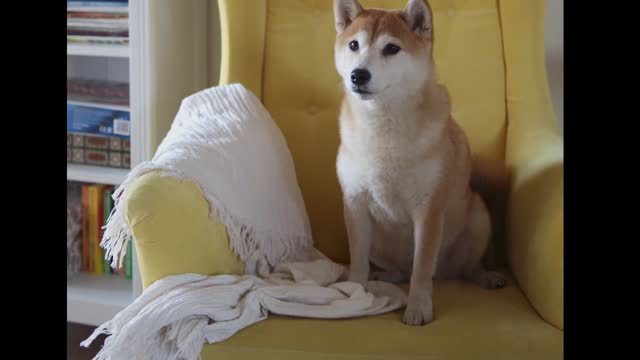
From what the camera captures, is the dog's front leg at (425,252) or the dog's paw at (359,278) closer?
the dog's front leg at (425,252)

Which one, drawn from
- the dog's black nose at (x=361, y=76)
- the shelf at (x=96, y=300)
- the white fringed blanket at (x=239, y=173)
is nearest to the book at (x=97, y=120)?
the shelf at (x=96, y=300)

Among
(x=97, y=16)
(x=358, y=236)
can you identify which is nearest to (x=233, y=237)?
(x=358, y=236)

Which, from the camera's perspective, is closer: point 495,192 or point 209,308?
point 209,308

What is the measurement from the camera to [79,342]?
2152 mm

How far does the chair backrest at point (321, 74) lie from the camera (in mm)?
1688

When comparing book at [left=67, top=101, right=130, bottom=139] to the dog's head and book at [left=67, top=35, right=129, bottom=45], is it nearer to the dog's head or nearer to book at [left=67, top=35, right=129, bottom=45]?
book at [left=67, top=35, right=129, bottom=45]

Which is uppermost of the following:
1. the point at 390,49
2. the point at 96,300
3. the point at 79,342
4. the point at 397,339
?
the point at 390,49

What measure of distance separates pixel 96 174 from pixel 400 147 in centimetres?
100

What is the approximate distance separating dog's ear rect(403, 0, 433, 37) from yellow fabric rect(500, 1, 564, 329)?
0.35 metres

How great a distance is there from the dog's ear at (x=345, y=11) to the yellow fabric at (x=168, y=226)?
16.8 inches

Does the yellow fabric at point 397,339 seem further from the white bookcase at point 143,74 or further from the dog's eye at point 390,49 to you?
the white bookcase at point 143,74

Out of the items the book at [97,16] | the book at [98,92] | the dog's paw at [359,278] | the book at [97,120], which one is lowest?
the dog's paw at [359,278]

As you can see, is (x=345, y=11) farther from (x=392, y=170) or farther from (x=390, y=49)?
(x=392, y=170)
